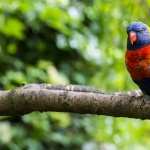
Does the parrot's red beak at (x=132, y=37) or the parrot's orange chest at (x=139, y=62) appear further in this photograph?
the parrot's red beak at (x=132, y=37)

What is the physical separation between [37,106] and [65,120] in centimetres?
230

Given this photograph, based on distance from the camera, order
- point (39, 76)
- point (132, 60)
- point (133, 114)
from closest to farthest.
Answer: point (133, 114) < point (132, 60) < point (39, 76)

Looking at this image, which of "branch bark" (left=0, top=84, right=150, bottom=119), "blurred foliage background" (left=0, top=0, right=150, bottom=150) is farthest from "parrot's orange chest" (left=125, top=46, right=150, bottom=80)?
"blurred foliage background" (left=0, top=0, right=150, bottom=150)

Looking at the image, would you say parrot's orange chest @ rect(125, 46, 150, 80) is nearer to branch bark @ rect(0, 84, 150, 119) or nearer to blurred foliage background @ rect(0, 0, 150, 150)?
branch bark @ rect(0, 84, 150, 119)

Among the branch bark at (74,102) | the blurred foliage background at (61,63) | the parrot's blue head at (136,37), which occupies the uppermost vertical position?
the parrot's blue head at (136,37)

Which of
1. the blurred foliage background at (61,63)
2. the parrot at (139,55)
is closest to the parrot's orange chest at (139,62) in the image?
the parrot at (139,55)

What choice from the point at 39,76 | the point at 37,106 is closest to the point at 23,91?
the point at 37,106

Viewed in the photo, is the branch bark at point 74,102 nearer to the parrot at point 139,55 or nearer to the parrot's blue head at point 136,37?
the parrot at point 139,55

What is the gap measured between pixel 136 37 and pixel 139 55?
0.14 m

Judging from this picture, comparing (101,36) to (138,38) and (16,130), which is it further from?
(138,38)

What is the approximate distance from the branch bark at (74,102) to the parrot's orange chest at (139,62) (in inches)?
11.3

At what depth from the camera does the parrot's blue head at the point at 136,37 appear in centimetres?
324

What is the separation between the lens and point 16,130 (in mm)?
4961

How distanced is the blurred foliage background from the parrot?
3.77ft
